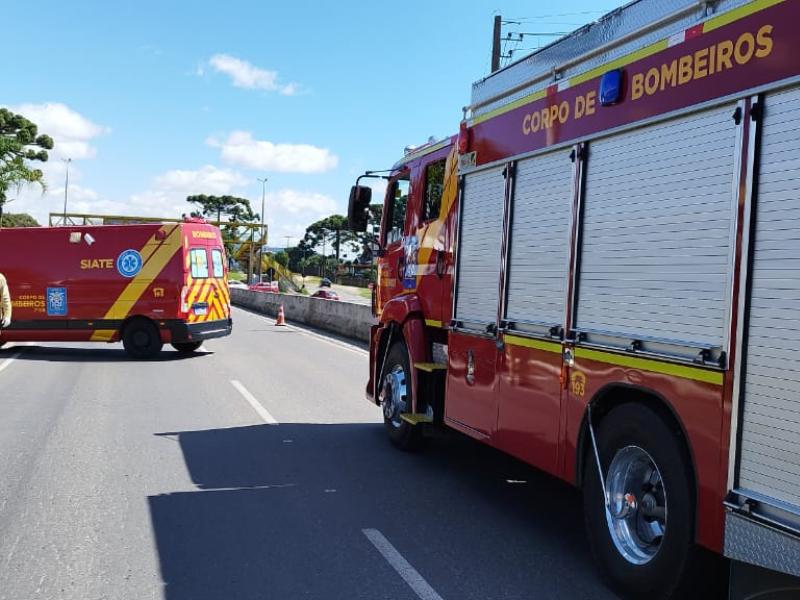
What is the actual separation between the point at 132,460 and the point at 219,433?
Result: 1.39m

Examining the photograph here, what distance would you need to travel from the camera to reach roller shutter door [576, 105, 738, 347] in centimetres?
367

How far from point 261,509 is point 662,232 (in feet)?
11.1

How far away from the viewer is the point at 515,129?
5656 millimetres

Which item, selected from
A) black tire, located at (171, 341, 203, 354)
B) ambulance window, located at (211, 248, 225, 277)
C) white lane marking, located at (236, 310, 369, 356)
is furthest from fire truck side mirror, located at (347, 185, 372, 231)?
black tire, located at (171, 341, 203, 354)

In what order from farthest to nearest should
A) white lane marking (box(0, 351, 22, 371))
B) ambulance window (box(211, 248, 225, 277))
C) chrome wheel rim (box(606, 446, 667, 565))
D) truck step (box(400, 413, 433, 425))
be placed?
ambulance window (box(211, 248, 225, 277)), white lane marking (box(0, 351, 22, 371)), truck step (box(400, 413, 433, 425)), chrome wheel rim (box(606, 446, 667, 565))

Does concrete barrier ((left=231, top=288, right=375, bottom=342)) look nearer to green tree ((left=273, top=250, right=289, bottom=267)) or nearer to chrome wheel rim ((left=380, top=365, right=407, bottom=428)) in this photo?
chrome wheel rim ((left=380, top=365, right=407, bottom=428))

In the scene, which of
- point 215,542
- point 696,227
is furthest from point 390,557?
point 696,227

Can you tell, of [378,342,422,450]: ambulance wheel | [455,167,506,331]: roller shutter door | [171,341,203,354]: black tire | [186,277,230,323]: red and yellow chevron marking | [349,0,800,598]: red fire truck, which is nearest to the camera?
[349,0,800,598]: red fire truck

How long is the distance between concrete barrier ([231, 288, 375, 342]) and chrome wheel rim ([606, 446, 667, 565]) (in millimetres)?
11031

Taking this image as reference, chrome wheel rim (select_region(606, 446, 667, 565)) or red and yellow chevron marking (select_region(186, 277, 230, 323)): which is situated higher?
red and yellow chevron marking (select_region(186, 277, 230, 323))

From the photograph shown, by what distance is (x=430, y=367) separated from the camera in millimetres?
7004

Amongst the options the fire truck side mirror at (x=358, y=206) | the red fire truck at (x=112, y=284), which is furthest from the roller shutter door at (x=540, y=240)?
the red fire truck at (x=112, y=284)

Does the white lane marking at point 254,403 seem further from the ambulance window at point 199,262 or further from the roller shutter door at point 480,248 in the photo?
the ambulance window at point 199,262

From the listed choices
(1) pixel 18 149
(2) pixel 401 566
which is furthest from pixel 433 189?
(1) pixel 18 149
